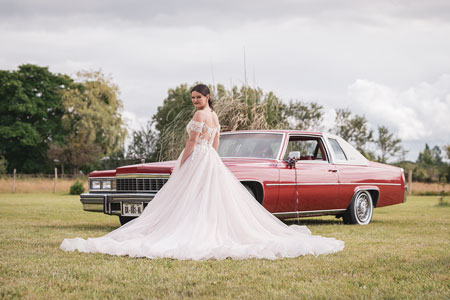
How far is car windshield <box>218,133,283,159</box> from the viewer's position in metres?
9.51

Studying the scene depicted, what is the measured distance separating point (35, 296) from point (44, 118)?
49.9 metres

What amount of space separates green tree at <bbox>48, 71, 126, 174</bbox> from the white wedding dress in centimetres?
4362

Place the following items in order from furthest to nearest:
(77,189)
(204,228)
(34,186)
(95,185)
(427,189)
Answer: (34,186) → (427,189) → (77,189) → (95,185) → (204,228)

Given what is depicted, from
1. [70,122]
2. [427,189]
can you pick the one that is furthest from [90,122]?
[427,189]

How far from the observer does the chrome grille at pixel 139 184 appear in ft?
29.0

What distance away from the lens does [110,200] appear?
9.35 meters

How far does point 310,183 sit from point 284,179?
27.8 inches

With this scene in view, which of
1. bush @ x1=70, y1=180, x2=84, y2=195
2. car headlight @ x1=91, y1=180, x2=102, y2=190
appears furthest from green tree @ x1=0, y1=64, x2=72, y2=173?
car headlight @ x1=91, y1=180, x2=102, y2=190

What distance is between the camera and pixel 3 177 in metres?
33.6

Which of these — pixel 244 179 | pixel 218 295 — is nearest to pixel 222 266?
pixel 218 295

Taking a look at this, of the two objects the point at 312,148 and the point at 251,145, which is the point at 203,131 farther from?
the point at 312,148

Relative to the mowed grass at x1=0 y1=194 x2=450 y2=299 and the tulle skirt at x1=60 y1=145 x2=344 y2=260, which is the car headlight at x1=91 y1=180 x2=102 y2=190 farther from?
the tulle skirt at x1=60 y1=145 x2=344 y2=260

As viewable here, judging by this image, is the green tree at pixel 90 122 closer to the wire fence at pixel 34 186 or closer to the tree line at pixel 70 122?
the tree line at pixel 70 122

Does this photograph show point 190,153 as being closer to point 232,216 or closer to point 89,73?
point 232,216
